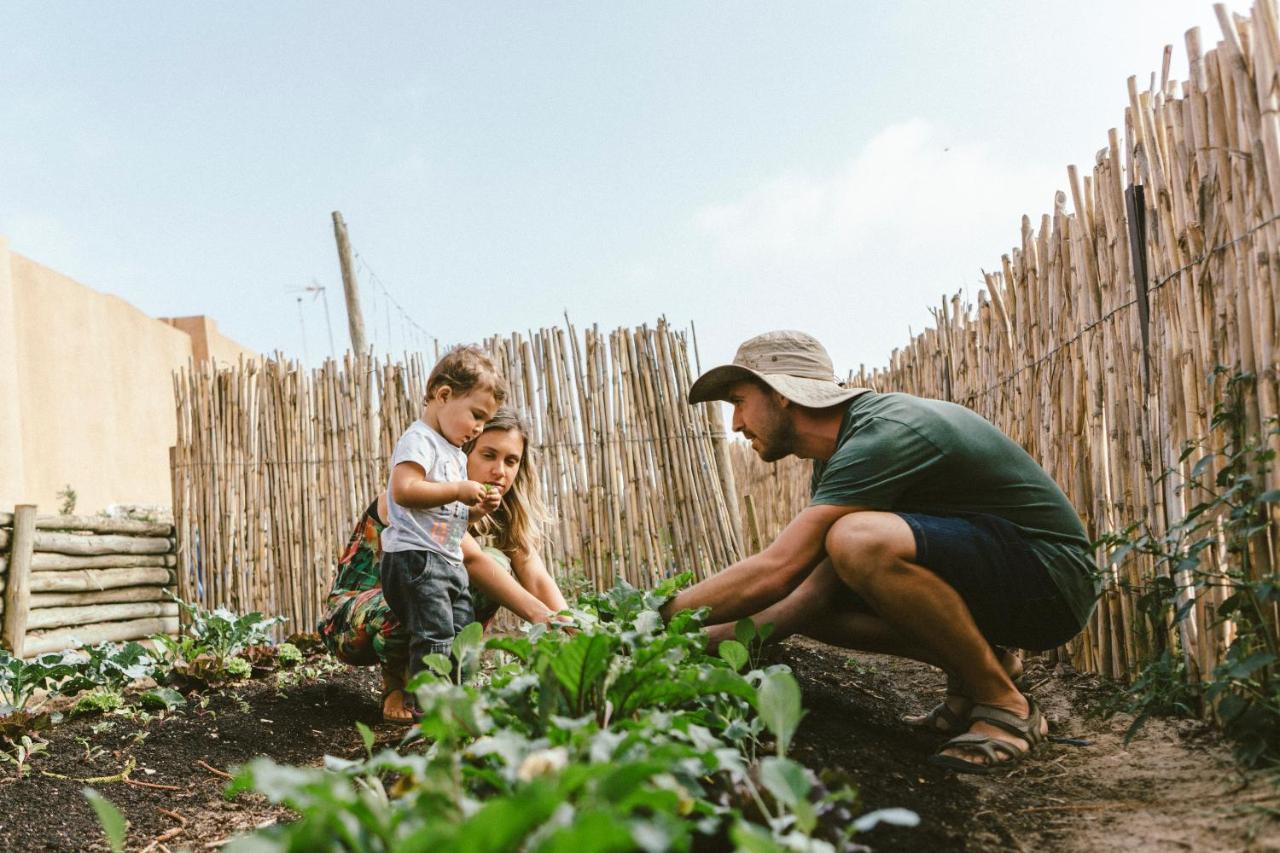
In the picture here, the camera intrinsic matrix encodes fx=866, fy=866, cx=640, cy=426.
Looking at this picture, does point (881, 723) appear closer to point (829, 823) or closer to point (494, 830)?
point (829, 823)

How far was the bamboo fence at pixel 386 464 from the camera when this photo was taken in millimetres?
4676

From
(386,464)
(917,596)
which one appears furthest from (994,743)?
(386,464)

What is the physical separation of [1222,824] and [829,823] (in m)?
0.73

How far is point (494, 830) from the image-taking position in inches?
26.7

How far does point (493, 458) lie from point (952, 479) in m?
1.72

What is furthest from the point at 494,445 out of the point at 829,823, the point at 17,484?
the point at 17,484

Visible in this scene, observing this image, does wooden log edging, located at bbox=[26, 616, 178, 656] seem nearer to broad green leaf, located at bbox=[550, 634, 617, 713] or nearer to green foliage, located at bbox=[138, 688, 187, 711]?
green foliage, located at bbox=[138, 688, 187, 711]

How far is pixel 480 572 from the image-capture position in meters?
3.14

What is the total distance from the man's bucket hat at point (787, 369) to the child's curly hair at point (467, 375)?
0.83 metres

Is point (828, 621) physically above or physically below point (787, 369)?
below

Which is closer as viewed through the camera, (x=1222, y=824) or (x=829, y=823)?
(x=829, y=823)

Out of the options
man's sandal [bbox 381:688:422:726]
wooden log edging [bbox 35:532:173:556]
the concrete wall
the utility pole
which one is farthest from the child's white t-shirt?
the concrete wall

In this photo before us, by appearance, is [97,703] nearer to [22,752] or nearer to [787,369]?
[22,752]

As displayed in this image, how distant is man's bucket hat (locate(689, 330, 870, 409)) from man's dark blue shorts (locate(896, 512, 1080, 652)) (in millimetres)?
456
